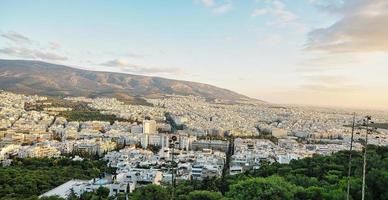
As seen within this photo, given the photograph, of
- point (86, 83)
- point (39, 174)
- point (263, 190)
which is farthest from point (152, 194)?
point (86, 83)

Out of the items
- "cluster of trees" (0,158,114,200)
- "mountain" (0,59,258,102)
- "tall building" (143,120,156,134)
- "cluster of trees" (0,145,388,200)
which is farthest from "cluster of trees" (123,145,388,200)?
"mountain" (0,59,258,102)

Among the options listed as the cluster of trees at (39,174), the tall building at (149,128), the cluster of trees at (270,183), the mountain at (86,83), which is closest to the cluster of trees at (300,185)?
the cluster of trees at (270,183)

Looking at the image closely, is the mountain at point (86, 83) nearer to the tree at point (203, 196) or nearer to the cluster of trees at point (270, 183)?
the cluster of trees at point (270, 183)

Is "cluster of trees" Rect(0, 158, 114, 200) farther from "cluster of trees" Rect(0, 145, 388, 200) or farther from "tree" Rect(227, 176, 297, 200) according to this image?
"tree" Rect(227, 176, 297, 200)

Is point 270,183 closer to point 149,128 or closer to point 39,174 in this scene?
point 39,174

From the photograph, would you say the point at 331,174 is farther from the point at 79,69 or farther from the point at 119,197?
the point at 79,69
